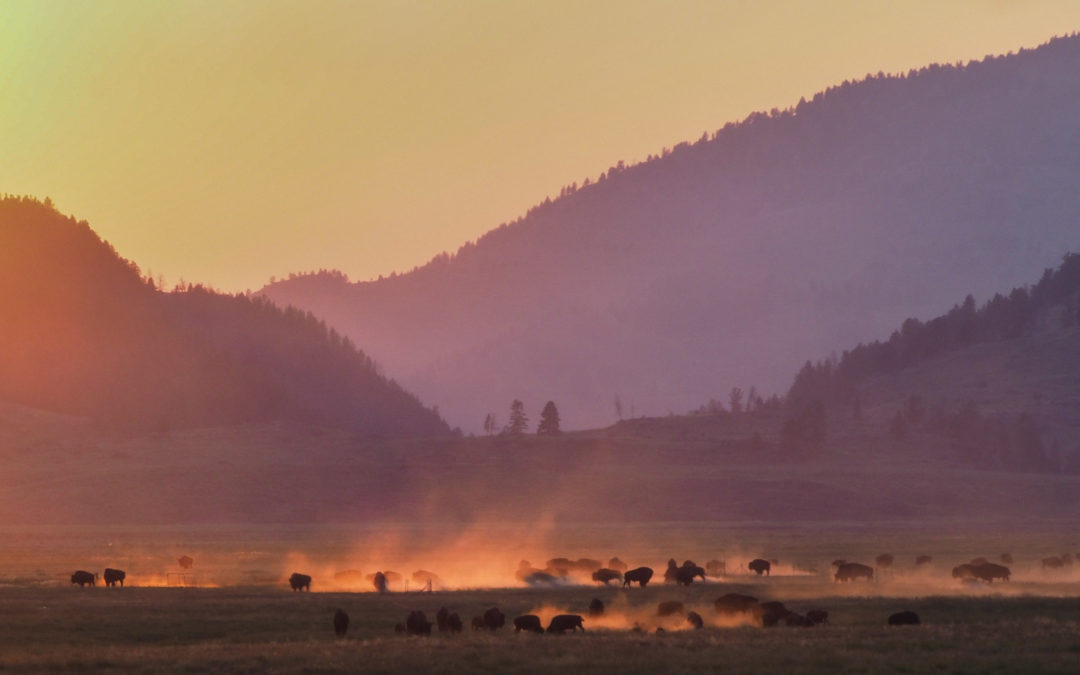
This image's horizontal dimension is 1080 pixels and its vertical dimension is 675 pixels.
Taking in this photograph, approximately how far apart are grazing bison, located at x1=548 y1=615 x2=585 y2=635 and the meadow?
0.78 metres

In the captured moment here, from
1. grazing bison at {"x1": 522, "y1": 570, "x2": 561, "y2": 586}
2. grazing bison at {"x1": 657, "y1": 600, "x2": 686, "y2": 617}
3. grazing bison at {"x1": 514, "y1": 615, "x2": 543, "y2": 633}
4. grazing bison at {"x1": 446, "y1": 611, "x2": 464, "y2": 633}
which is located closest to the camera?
grazing bison at {"x1": 514, "y1": 615, "x2": 543, "y2": 633}

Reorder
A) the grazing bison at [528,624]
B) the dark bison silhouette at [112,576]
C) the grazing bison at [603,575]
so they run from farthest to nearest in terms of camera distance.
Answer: the grazing bison at [603,575]
the dark bison silhouette at [112,576]
the grazing bison at [528,624]

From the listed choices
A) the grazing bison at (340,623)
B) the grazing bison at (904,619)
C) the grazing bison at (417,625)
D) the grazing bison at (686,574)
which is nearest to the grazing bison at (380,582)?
the grazing bison at (686,574)

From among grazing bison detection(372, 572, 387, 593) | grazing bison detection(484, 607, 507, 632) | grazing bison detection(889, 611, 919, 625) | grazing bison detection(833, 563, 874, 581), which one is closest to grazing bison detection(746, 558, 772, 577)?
grazing bison detection(833, 563, 874, 581)

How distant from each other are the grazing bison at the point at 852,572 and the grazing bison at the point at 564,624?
82.6ft

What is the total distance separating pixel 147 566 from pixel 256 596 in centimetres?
2862

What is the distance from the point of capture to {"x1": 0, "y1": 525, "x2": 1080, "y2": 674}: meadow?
35969 mm

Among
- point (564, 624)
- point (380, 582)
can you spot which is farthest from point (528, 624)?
point (380, 582)

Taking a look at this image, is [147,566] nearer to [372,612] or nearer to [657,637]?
[372,612]

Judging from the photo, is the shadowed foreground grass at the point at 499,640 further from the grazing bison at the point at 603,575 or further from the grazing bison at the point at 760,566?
the grazing bison at the point at 760,566

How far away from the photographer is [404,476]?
172250 millimetres

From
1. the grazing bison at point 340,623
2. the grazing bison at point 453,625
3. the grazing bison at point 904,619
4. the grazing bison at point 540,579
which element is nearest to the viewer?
the grazing bison at point 340,623

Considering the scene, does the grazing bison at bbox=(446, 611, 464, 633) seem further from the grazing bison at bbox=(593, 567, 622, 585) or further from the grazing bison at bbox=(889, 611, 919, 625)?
the grazing bison at bbox=(593, 567, 622, 585)

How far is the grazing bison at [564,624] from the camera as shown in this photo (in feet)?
139
